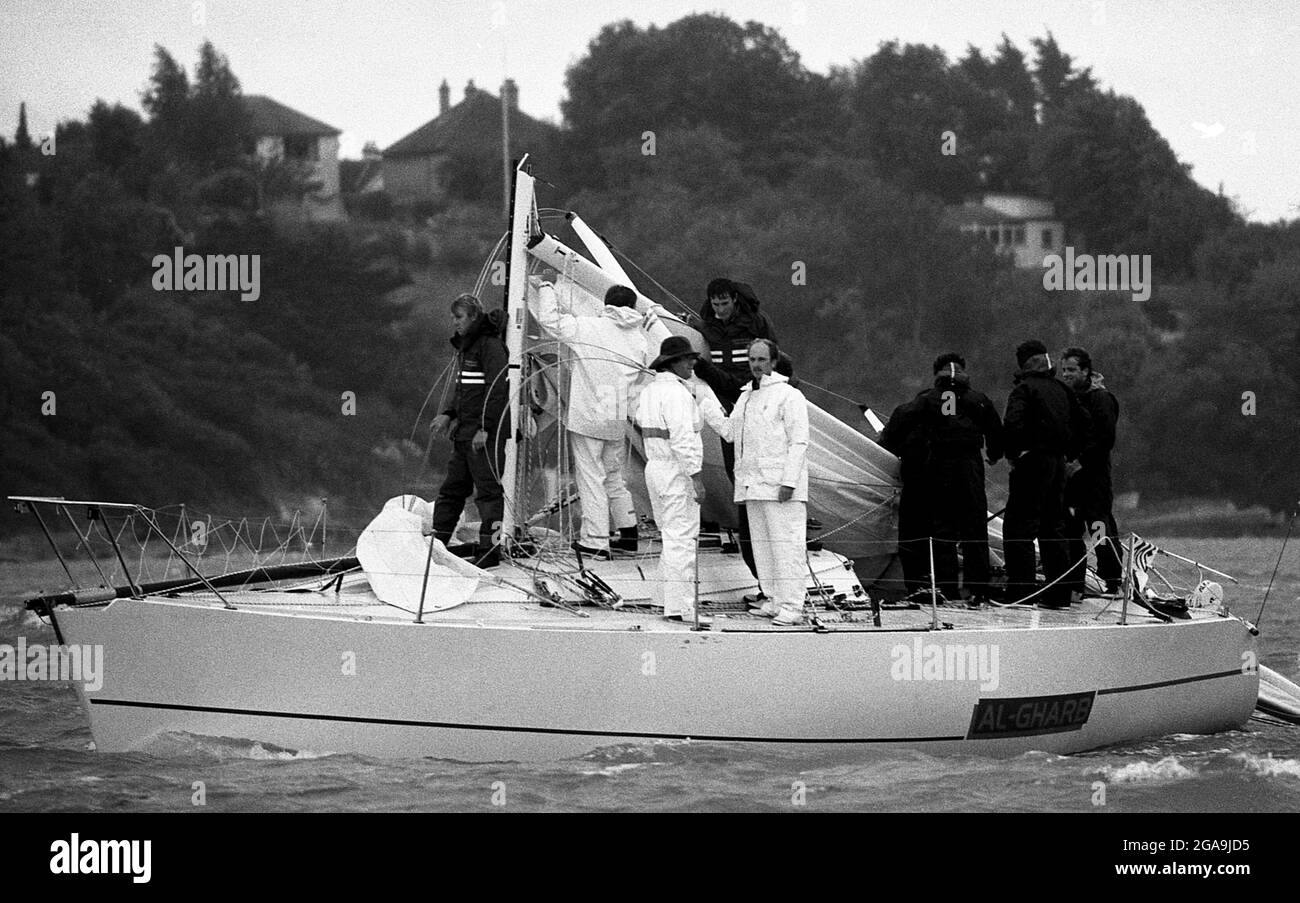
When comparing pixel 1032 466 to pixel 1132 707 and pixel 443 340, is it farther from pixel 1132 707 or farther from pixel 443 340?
pixel 443 340

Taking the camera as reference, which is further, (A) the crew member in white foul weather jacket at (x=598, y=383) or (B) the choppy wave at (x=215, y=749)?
(A) the crew member in white foul weather jacket at (x=598, y=383)

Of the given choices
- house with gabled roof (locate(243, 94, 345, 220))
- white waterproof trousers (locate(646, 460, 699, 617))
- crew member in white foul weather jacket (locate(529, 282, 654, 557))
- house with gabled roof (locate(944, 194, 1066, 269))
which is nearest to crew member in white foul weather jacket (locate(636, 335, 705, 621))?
white waterproof trousers (locate(646, 460, 699, 617))

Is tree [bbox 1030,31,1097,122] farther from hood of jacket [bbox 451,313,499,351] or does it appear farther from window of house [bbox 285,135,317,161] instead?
hood of jacket [bbox 451,313,499,351]

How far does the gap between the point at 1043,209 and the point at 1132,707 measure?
146 feet

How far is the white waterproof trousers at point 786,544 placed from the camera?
1023cm

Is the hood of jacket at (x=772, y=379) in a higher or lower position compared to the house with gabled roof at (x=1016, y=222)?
lower

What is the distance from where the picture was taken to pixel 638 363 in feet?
36.4

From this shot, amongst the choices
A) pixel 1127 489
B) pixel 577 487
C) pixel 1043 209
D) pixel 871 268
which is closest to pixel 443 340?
pixel 871 268

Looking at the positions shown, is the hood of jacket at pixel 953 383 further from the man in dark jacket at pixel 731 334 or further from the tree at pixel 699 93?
the tree at pixel 699 93

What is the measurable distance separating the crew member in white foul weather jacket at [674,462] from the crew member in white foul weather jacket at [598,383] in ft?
2.65

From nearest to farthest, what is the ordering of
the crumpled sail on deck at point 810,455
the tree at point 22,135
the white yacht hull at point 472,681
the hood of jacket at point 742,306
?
the white yacht hull at point 472,681
the hood of jacket at point 742,306
the crumpled sail on deck at point 810,455
the tree at point 22,135

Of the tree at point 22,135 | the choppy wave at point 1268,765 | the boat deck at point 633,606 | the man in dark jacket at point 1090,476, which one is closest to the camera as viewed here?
the boat deck at point 633,606

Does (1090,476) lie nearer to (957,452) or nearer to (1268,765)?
(957,452)

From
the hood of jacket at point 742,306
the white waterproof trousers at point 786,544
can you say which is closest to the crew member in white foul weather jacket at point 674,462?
the white waterproof trousers at point 786,544
